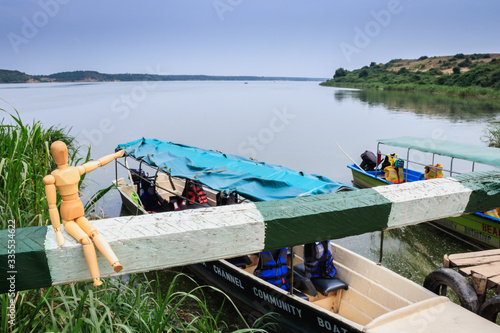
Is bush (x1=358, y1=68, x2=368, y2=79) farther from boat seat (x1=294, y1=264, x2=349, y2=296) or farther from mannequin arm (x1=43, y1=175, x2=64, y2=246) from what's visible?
mannequin arm (x1=43, y1=175, x2=64, y2=246)

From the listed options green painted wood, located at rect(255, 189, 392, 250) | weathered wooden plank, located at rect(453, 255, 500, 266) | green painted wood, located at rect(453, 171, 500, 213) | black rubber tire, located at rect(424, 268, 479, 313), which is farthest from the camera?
weathered wooden plank, located at rect(453, 255, 500, 266)

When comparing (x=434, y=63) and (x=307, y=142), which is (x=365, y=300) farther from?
(x=434, y=63)

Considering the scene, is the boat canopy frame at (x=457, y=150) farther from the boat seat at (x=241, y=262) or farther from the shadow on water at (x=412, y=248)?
the boat seat at (x=241, y=262)

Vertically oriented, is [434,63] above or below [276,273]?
above

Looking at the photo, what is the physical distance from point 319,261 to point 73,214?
425 centimetres

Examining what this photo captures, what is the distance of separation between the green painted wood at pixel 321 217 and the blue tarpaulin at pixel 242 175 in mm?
3878

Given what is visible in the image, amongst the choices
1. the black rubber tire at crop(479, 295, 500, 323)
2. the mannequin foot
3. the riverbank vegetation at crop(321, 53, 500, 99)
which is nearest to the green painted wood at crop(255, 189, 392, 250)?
Answer: the mannequin foot

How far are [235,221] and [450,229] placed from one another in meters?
9.32

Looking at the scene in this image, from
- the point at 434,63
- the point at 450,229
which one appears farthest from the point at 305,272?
the point at 434,63

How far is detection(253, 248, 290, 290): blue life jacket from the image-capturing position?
207 inches

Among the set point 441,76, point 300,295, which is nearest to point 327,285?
point 300,295

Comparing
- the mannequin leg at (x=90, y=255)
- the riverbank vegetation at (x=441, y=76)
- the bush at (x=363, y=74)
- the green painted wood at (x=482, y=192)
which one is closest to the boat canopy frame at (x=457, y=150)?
the green painted wood at (x=482, y=192)

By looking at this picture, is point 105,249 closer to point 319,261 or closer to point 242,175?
point 319,261

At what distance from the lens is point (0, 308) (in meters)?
2.49
